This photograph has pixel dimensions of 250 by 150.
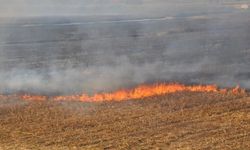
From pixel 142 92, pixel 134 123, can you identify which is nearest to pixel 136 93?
pixel 142 92

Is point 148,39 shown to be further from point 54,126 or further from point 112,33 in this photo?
point 54,126

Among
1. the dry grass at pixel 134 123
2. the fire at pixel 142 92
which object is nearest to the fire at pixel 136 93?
the fire at pixel 142 92

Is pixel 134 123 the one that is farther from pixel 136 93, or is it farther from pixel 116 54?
pixel 116 54

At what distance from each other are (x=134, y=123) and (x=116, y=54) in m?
11.5

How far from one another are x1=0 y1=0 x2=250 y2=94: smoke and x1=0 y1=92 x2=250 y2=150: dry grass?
2.25 meters

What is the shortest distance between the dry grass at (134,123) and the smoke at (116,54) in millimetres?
2254

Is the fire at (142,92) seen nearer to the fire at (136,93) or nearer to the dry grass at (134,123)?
the fire at (136,93)

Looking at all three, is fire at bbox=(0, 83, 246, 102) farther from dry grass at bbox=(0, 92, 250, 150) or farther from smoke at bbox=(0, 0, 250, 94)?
smoke at bbox=(0, 0, 250, 94)

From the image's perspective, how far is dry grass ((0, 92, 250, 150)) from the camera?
1009 cm

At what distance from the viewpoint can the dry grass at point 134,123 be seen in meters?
10.1

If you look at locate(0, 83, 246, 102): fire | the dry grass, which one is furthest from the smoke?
the dry grass

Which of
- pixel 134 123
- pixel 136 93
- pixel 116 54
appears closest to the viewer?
pixel 134 123

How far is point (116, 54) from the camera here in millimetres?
22656

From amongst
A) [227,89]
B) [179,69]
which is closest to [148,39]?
[179,69]
